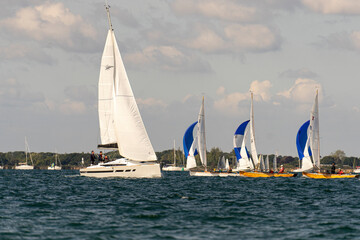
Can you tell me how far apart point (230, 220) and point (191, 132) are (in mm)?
68815

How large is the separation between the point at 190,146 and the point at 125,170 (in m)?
35.3

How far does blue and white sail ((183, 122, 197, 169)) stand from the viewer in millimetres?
96562

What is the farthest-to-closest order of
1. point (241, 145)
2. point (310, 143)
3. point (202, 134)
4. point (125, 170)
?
point (241, 145) < point (202, 134) < point (310, 143) < point (125, 170)

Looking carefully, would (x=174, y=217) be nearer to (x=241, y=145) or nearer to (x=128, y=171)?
(x=128, y=171)

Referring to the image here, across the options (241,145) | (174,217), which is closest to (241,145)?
(241,145)

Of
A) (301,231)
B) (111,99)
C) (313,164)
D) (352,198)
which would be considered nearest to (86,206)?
(301,231)

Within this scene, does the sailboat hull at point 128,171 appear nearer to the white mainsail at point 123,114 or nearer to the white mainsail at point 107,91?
the white mainsail at point 123,114

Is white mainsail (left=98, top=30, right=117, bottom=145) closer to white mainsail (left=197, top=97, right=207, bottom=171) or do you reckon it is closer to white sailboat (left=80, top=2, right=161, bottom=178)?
white sailboat (left=80, top=2, right=161, bottom=178)

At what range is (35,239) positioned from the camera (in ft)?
76.9

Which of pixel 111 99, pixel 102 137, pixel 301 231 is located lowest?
pixel 301 231

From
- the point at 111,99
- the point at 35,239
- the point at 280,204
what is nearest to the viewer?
the point at 35,239

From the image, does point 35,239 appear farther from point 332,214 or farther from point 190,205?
Result: point 332,214

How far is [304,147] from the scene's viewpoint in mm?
88312

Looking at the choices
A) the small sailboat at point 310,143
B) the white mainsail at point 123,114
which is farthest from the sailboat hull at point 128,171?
the small sailboat at point 310,143
